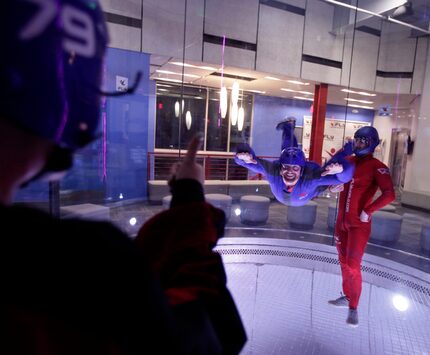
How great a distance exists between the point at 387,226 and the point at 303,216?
3.63 ft

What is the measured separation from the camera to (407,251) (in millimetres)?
4078

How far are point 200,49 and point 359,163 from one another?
293 centimetres

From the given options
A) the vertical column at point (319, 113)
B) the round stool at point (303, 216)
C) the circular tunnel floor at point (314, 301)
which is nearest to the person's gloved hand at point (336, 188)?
the circular tunnel floor at point (314, 301)

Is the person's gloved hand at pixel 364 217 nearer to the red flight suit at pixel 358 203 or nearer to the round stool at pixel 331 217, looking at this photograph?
the red flight suit at pixel 358 203

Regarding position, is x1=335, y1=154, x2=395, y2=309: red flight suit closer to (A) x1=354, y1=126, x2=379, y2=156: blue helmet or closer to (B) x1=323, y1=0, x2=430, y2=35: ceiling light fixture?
(A) x1=354, y1=126, x2=379, y2=156: blue helmet

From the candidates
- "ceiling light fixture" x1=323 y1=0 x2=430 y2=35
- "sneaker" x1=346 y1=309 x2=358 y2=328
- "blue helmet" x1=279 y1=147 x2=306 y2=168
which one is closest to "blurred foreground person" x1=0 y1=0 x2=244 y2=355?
"blue helmet" x1=279 y1=147 x2=306 y2=168

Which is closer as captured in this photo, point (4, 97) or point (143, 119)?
point (4, 97)

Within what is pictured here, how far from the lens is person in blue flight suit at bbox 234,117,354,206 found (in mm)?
2309

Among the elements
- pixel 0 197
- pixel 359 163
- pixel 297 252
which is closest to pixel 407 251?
pixel 297 252

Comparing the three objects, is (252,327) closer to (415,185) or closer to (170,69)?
(170,69)

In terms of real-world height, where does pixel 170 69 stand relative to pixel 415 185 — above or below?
above

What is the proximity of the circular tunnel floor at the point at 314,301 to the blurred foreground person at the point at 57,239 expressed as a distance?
207 centimetres

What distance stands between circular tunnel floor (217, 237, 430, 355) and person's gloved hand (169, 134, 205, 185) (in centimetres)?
186

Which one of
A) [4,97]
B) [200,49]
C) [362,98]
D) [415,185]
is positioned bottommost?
[415,185]
